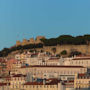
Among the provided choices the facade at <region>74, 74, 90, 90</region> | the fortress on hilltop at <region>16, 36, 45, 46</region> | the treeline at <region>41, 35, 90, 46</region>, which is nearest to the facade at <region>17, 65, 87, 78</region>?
the facade at <region>74, 74, 90, 90</region>

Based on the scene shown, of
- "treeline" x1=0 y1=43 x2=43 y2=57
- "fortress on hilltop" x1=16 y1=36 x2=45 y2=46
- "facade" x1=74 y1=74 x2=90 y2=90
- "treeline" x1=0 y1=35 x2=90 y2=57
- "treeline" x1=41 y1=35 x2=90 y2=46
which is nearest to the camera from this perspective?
"facade" x1=74 y1=74 x2=90 y2=90

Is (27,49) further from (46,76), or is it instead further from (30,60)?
(46,76)

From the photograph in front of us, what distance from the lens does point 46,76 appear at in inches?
2840

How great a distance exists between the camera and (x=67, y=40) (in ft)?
309

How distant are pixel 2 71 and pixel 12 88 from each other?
21.4m

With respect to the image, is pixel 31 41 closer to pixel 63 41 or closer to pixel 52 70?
pixel 63 41

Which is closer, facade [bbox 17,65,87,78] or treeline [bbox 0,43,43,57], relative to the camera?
facade [bbox 17,65,87,78]

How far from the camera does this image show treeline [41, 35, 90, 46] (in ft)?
305

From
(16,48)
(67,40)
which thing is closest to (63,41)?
(67,40)

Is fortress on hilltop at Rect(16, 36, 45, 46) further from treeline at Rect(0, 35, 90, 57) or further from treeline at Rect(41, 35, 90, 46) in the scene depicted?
treeline at Rect(41, 35, 90, 46)

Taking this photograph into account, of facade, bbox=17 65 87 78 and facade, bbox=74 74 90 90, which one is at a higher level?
facade, bbox=17 65 87 78

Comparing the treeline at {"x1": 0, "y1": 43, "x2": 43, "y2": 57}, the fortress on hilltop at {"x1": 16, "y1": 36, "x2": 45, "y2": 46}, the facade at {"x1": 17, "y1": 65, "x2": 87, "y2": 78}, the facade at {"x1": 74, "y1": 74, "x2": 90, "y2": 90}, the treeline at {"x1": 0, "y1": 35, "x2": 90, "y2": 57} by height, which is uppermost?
the fortress on hilltop at {"x1": 16, "y1": 36, "x2": 45, "y2": 46}

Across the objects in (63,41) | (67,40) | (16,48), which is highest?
(67,40)

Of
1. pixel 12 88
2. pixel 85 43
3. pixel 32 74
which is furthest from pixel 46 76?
pixel 85 43
